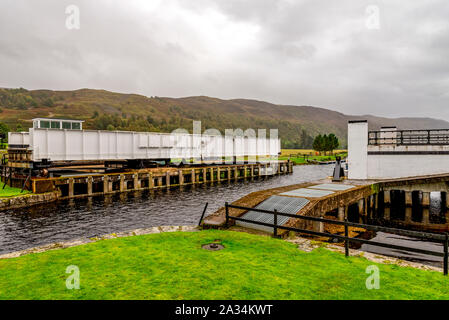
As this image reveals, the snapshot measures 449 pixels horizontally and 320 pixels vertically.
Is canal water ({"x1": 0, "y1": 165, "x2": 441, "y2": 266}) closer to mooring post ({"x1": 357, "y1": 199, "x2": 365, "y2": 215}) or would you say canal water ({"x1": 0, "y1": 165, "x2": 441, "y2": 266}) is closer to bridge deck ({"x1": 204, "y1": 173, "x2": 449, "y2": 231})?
bridge deck ({"x1": 204, "y1": 173, "x2": 449, "y2": 231})

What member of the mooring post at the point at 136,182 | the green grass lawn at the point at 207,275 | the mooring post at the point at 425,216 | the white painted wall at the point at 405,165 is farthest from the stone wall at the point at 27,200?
the mooring post at the point at 425,216

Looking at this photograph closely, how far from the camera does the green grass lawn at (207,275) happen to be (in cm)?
654

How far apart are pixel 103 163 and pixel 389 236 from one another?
160 feet

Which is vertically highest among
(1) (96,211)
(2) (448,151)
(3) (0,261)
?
(2) (448,151)

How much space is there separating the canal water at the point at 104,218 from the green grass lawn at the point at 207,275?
7.11m

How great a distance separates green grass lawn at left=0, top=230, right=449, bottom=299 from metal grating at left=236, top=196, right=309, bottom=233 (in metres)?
2.69

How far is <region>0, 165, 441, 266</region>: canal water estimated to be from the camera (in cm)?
1747

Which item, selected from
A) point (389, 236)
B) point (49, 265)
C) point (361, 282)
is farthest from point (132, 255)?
point (389, 236)

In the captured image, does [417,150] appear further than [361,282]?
Yes

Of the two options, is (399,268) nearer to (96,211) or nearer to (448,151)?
(448,151)

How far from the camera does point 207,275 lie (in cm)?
752

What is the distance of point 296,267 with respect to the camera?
815 cm

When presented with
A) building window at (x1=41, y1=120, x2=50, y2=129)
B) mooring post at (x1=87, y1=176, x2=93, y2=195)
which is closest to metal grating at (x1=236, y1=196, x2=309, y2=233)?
mooring post at (x1=87, y1=176, x2=93, y2=195)

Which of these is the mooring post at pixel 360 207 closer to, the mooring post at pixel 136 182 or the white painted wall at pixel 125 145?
the mooring post at pixel 136 182
